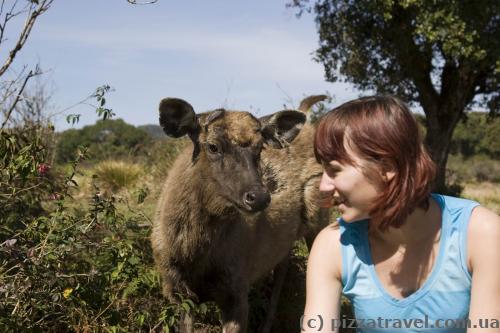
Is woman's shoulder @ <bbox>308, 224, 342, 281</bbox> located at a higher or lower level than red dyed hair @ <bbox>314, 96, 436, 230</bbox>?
lower

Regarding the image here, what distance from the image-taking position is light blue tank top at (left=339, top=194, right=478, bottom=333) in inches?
98.9

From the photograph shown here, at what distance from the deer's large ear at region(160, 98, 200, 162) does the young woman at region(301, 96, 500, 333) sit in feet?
8.78

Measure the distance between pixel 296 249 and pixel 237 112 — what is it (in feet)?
12.2

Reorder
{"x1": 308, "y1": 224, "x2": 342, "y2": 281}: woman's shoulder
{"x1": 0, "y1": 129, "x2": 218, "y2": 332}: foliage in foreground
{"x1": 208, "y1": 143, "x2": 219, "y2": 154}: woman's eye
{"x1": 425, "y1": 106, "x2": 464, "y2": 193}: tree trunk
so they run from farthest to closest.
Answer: {"x1": 425, "y1": 106, "x2": 464, "y2": 193}: tree trunk
{"x1": 208, "y1": 143, "x2": 219, "y2": 154}: woman's eye
{"x1": 0, "y1": 129, "x2": 218, "y2": 332}: foliage in foreground
{"x1": 308, "y1": 224, "x2": 342, "y2": 281}: woman's shoulder

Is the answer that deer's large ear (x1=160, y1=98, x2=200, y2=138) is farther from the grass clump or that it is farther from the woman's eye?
the grass clump

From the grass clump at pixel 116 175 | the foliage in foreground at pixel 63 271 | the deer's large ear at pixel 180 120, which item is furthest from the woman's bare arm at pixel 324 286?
the grass clump at pixel 116 175

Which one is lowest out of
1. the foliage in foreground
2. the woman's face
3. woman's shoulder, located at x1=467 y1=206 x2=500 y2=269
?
the foliage in foreground

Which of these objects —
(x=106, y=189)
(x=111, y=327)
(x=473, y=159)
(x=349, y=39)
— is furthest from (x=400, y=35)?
(x=473, y=159)

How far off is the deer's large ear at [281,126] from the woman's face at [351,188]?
2823 millimetres

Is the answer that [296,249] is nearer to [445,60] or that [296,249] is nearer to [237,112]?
[237,112]

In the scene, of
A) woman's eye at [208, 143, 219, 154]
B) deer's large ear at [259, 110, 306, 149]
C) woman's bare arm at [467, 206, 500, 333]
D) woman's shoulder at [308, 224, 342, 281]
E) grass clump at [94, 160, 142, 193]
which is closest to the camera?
woman's bare arm at [467, 206, 500, 333]

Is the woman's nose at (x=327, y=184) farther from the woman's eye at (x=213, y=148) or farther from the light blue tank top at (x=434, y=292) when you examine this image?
the woman's eye at (x=213, y=148)

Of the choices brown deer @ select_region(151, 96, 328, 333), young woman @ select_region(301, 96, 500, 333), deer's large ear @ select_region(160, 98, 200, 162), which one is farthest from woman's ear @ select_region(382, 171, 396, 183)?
deer's large ear @ select_region(160, 98, 200, 162)

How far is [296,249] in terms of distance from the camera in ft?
28.1
